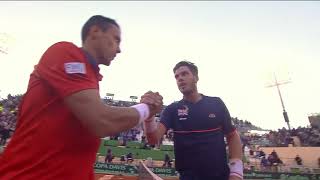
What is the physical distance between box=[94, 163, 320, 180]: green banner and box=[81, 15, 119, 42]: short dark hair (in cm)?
1574

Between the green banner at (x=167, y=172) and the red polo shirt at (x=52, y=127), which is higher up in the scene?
the green banner at (x=167, y=172)

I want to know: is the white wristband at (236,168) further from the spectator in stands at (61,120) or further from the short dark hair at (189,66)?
the spectator in stands at (61,120)

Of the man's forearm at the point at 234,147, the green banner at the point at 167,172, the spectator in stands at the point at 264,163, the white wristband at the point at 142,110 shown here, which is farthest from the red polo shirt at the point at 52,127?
the spectator in stands at the point at 264,163

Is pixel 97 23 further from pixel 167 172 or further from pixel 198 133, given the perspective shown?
pixel 167 172

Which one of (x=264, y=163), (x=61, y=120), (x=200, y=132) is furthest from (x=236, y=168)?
(x=264, y=163)

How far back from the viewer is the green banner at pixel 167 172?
1988 centimetres

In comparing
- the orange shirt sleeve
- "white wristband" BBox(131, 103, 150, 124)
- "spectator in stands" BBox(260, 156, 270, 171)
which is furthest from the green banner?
the orange shirt sleeve

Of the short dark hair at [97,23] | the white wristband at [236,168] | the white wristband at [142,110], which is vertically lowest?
the white wristband at [236,168]

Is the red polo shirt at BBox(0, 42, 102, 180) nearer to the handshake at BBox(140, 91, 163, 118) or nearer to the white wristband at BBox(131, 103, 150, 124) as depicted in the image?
the white wristband at BBox(131, 103, 150, 124)

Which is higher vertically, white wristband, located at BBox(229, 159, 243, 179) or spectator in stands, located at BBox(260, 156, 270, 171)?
spectator in stands, located at BBox(260, 156, 270, 171)

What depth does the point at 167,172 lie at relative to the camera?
21.0 m

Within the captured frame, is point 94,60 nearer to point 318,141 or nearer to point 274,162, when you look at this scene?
point 274,162

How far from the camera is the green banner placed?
19.9 meters

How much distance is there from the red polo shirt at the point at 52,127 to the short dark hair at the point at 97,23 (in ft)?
1.22
